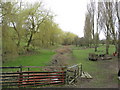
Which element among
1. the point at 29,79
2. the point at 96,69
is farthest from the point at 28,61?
the point at 96,69

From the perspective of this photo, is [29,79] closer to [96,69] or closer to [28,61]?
[96,69]

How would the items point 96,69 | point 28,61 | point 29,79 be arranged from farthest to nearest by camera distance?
point 28,61 → point 96,69 → point 29,79

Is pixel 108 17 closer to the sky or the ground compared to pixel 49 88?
closer to the sky

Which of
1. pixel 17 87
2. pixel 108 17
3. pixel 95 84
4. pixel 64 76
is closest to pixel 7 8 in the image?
pixel 17 87

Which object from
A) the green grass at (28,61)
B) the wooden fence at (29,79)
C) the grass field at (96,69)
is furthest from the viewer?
the green grass at (28,61)

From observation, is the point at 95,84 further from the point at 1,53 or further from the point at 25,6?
the point at 25,6

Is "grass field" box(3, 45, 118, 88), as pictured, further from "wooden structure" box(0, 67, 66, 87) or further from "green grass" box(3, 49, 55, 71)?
"wooden structure" box(0, 67, 66, 87)

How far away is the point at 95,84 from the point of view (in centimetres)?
631

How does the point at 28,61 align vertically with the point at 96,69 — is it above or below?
above

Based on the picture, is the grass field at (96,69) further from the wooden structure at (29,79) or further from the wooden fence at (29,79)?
the wooden structure at (29,79)

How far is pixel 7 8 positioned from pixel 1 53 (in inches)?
163

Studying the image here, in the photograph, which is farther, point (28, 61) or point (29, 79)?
point (28, 61)

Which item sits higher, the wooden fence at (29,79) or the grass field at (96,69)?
the wooden fence at (29,79)

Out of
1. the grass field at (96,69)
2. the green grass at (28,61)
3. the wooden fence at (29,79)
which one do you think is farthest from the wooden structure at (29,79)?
the green grass at (28,61)
